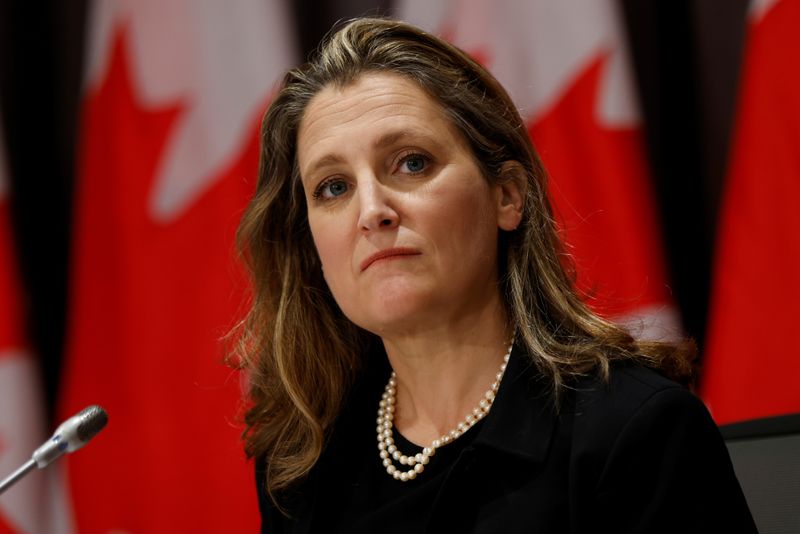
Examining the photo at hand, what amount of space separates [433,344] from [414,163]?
287mm

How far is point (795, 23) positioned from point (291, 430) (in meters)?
1.28

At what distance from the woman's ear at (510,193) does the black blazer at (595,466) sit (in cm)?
21

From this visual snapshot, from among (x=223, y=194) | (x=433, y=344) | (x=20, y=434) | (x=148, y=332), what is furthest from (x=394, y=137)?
(x=20, y=434)

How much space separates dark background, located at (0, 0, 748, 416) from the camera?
222 centimetres

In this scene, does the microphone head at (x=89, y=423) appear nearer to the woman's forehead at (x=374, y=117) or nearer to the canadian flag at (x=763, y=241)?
the woman's forehead at (x=374, y=117)

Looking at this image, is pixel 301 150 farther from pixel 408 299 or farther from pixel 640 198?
pixel 640 198

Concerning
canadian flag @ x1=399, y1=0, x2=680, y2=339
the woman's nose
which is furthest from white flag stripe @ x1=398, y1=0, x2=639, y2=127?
the woman's nose

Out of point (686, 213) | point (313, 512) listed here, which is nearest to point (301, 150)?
point (313, 512)

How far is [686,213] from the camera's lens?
228 centimetres

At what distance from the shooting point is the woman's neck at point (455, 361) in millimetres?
1553

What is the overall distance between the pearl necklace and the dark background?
2.79 feet

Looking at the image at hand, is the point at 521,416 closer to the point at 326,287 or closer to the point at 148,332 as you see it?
the point at 326,287

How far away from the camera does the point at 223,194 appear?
102 inches

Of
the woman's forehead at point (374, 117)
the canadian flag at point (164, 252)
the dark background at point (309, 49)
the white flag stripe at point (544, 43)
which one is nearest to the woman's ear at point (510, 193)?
the woman's forehead at point (374, 117)
